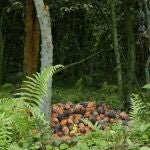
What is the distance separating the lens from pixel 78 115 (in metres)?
10.8

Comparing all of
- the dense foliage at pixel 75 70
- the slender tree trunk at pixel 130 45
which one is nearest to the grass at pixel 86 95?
the dense foliage at pixel 75 70

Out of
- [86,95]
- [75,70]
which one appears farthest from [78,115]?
[75,70]

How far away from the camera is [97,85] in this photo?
17250 mm

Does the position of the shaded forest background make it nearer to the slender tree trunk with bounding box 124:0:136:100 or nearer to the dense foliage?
the dense foliage

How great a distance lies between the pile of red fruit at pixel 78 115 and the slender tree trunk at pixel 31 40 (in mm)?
1312

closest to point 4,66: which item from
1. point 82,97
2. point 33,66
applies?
point 82,97

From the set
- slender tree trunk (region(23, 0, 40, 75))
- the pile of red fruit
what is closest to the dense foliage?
slender tree trunk (region(23, 0, 40, 75))

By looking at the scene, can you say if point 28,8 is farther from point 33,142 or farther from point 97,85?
point 97,85

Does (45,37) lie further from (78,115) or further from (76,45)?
(76,45)

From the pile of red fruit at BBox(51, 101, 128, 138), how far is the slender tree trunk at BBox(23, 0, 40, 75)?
1.31 meters

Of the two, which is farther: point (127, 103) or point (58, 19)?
point (58, 19)

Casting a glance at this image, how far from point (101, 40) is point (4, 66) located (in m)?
3.78

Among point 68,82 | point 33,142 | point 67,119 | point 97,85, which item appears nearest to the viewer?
point 33,142

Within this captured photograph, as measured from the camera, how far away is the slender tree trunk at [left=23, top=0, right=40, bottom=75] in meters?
9.34
